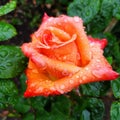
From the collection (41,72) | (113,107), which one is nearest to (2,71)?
(41,72)

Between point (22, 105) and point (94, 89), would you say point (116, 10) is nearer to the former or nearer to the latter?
point (94, 89)

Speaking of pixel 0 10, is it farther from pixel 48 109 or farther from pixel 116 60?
pixel 116 60

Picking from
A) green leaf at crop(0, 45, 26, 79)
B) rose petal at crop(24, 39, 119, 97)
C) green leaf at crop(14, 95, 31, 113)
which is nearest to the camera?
rose petal at crop(24, 39, 119, 97)

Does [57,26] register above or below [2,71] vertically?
above

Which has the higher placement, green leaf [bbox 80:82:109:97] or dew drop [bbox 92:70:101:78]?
dew drop [bbox 92:70:101:78]

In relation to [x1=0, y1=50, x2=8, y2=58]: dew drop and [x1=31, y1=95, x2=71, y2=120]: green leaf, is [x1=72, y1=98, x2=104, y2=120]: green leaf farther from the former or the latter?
[x1=0, y1=50, x2=8, y2=58]: dew drop

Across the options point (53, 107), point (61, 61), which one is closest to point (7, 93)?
point (61, 61)

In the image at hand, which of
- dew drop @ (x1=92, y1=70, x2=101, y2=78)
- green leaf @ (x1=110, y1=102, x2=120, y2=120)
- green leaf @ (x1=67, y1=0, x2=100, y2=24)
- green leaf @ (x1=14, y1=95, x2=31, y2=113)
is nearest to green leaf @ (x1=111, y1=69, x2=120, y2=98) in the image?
green leaf @ (x1=110, y1=102, x2=120, y2=120)
